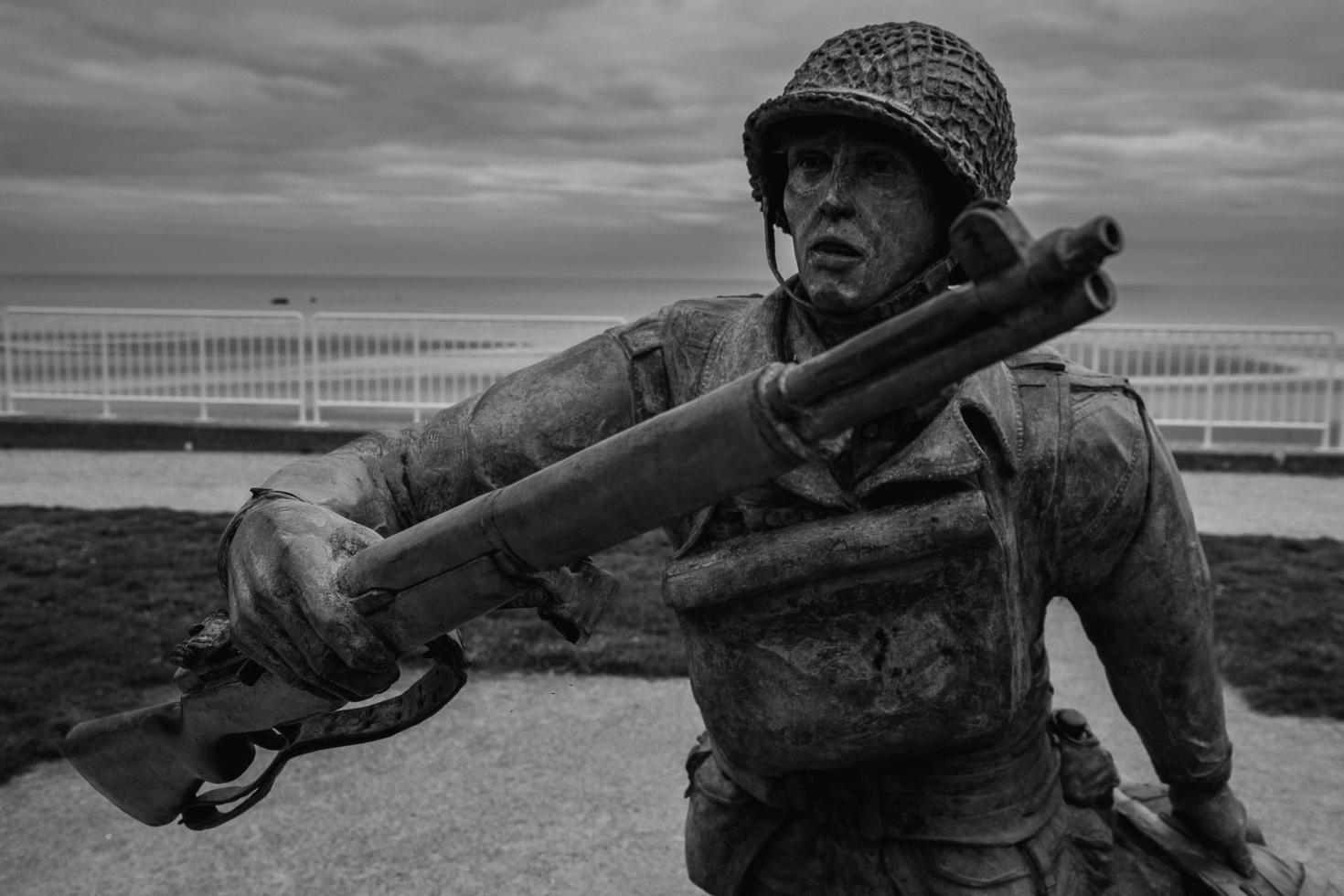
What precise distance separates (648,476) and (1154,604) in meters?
1.10

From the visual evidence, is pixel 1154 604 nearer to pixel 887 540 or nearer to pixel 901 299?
pixel 887 540

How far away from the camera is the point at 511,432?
224cm

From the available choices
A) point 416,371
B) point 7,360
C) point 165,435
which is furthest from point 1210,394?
point 7,360

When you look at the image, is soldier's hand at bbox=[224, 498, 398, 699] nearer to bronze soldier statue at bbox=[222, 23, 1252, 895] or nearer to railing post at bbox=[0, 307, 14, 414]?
bronze soldier statue at bbox=[222, 23, 1252, 895]

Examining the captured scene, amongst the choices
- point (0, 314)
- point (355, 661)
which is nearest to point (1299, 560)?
point (355, 661)

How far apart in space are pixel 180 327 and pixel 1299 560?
11333 millimetres

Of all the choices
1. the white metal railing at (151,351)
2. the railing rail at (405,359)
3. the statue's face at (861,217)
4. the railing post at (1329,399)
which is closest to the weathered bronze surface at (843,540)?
the statue's face at (861,217)

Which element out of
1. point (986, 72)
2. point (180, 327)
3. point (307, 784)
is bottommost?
point (307, 784)

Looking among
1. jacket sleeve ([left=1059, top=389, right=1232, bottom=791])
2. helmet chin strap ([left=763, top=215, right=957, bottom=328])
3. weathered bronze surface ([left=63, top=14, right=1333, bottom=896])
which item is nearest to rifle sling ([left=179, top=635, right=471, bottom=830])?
weathered bronze surface ([left=63, top=14, right=1333, bottom=896])

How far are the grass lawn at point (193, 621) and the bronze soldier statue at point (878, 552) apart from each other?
3995mm

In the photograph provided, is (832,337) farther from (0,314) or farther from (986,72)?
(0,314)

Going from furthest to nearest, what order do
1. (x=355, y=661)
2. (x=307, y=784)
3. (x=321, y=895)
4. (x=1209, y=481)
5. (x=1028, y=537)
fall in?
1. (x=1209, y=481)
2. (x=307, y=784)
3. (x=321, y=895)
4. (x=1028, y=537)
5. (x=355, y=661)

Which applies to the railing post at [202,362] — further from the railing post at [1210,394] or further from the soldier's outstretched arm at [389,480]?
the soldier's outstretched arm at [389,480]

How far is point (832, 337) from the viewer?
204 centimetres
